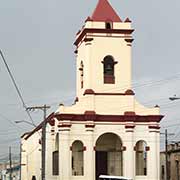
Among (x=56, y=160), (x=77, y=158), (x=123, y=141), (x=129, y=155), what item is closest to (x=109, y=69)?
(x=123, y=141)

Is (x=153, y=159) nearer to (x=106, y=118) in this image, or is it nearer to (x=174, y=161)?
(x=106, y=118)

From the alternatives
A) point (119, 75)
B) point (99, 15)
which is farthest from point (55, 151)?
point (99, 15)

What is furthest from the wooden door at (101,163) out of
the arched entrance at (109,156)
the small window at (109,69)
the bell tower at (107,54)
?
the small window at (109,69)

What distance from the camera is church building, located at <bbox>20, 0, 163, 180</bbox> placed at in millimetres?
57062

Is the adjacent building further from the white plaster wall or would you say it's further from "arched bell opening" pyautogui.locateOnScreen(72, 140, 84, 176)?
"arched bell opening" pyautogui.locateOnScreen(72, 140, 84, 176)

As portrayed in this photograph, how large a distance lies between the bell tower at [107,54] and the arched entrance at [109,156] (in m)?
4.86

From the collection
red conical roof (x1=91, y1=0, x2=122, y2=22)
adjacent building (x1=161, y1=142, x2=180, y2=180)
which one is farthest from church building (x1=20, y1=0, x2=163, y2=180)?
adjacent building (x1=161, y1=142, x2=180, y2=180)

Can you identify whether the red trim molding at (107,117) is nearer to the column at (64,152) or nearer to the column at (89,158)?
the column at (64,152)

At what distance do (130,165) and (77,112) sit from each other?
21.5ft

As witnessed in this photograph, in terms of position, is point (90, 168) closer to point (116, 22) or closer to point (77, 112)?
point (77, 112)

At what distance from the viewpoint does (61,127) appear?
57.1m

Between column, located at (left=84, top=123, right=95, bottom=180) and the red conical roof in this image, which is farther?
the red conical roof

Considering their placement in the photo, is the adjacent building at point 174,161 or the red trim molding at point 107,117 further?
the adjacent building at point 174,161

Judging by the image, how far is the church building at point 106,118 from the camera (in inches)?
2247
